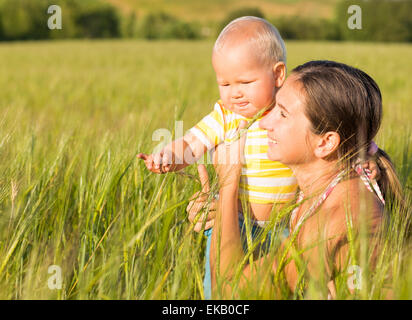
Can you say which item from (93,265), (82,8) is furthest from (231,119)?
(82,8)

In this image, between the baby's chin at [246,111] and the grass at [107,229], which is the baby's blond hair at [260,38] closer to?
the baby's chin at [246,111]

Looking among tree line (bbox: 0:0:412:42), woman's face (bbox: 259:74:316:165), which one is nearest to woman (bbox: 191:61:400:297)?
woman's face (bbox: 259:74:316:165)

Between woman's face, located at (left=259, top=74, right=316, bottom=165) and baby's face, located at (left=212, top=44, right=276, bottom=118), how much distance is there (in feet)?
0.24

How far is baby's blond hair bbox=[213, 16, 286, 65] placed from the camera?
125 centimetres

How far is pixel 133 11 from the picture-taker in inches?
2082

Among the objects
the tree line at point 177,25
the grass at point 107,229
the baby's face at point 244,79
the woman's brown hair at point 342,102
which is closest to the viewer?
the grass at point 107,229

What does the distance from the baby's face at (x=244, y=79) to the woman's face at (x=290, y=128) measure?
0.07 m

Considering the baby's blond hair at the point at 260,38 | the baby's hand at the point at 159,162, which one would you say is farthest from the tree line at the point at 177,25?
the baby's hand at the point at 159,162

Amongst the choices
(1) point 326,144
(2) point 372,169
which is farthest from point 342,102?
(2) point 372,169

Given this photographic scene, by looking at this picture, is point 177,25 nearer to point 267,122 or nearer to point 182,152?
point 182,152

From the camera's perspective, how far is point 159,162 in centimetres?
124

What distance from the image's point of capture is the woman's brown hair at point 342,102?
1125 mm
